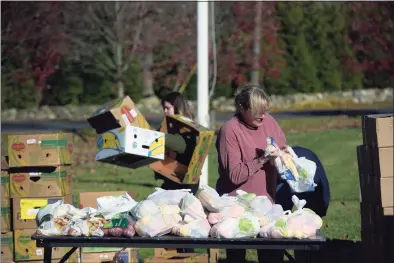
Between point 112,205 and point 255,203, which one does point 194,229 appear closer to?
point 255,203

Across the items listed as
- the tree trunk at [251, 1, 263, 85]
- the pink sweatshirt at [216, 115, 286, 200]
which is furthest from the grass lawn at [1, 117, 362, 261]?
the tree trunk at [251, 1, 263, 85]

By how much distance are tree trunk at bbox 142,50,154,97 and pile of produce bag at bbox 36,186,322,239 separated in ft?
83.7

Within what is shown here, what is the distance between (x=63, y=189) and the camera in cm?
818

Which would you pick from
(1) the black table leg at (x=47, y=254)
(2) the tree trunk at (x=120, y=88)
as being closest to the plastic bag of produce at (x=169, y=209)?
(1) the black table leg at (x=47, y=254)

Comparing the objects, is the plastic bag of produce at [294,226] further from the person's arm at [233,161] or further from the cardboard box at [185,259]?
the cardboard box at [185,259]

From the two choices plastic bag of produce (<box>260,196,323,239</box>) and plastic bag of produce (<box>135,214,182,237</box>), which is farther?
plastic bag of produce (<box>135,214,182,237</box>)

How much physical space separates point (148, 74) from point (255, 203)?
27121mm

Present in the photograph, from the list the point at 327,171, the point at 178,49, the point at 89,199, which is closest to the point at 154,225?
the point at 89,199

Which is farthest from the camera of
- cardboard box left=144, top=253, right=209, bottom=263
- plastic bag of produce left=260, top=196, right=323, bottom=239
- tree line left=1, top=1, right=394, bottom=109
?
tree line left=1, top=1, right=394, bottom=109

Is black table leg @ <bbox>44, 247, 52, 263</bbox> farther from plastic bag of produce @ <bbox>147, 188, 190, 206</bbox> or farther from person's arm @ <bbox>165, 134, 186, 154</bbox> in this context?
person's arm @ <bbox>165, 134, 186, 154</bbox>

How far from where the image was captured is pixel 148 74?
32938mm

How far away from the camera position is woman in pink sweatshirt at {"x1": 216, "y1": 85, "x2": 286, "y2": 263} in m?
6.17

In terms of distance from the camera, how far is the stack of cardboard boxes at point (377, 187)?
658cm

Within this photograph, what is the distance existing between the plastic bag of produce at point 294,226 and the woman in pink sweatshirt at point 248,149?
1.54 feet
